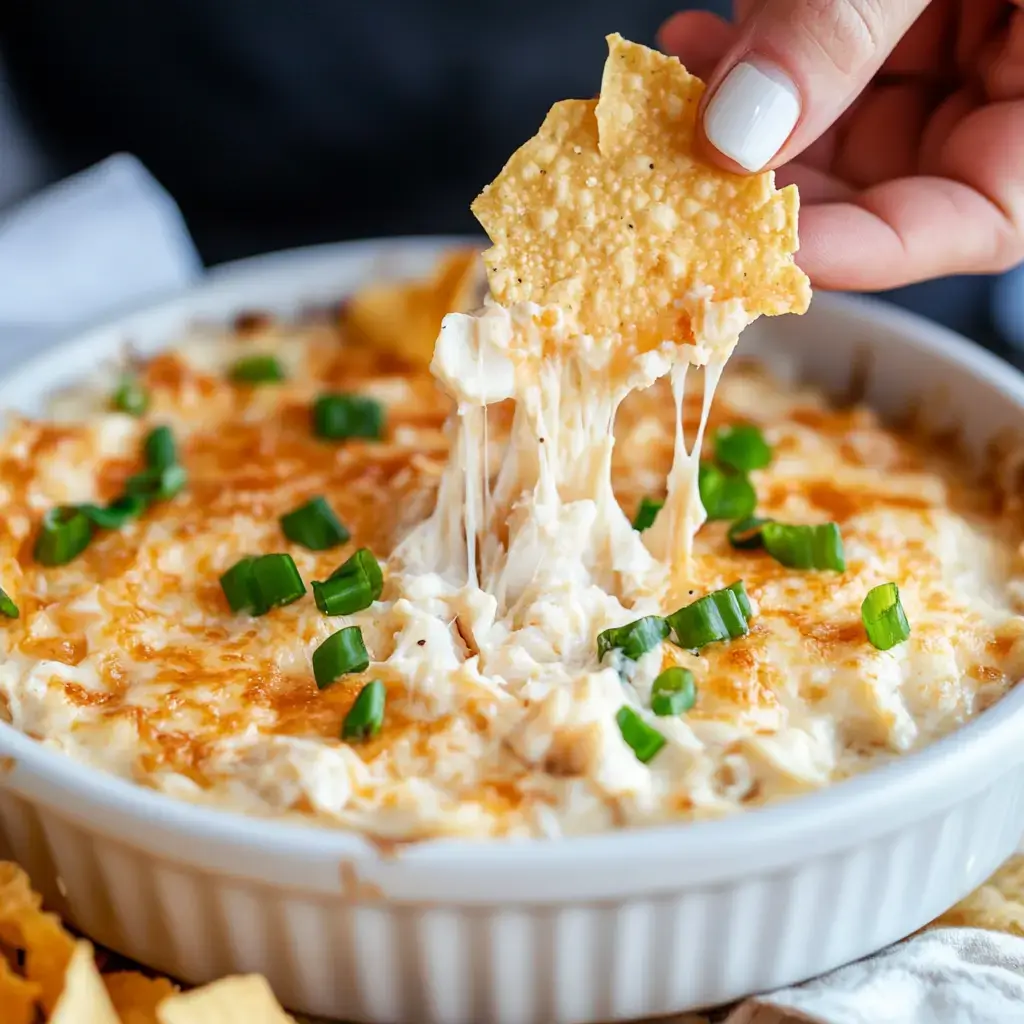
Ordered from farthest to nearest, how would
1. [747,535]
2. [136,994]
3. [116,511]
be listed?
[116,511]
[747,535]
[136,994]

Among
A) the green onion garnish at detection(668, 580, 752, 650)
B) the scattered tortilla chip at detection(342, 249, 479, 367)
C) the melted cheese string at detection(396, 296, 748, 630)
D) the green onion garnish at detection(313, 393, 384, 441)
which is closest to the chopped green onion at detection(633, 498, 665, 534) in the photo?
the melted cheese string at detection(396, 296, 748, 630)

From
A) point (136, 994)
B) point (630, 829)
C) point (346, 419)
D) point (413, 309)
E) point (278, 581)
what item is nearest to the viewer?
point (630, 829)

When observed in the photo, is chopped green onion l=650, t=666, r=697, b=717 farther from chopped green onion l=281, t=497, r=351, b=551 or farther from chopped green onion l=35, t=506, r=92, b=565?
chopped green onion l=35, t=506, r=92, b=565

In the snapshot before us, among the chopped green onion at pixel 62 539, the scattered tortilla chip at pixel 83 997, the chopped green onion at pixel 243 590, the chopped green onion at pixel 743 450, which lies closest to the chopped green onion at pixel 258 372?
the chopped green onion at pixel 62 539

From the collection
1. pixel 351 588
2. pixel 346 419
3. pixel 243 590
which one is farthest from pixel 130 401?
pixel 351 588

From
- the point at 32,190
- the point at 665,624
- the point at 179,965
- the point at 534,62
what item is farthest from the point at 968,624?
the point at 32,190

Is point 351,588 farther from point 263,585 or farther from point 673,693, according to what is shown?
point 673,693
